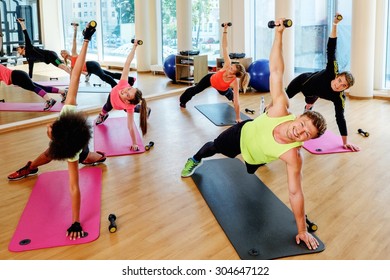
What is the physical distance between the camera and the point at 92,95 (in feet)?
18.9

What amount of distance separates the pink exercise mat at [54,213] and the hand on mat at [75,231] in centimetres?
3

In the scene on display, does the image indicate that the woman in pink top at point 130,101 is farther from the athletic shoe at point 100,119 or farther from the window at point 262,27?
the window at point 262,27

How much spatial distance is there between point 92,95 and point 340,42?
385 cm

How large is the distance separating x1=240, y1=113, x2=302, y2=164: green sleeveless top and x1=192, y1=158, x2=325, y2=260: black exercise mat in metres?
0.34

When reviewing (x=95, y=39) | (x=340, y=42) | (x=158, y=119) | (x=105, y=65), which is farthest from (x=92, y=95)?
(x=340, y=42)

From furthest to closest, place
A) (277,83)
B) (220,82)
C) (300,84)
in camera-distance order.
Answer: (220,82) → (300,84) → (277,83)

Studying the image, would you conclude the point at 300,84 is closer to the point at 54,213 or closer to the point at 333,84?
the point at 333,84

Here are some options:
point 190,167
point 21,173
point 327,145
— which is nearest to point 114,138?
point 21,173

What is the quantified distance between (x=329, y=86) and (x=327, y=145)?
556mm

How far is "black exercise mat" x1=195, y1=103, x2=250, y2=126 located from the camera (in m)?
4.81

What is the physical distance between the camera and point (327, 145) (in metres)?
3.93

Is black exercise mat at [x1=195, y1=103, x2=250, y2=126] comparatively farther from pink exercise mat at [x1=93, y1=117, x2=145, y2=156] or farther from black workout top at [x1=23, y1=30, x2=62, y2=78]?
black workout top at [x1=23, y1=30, x2=62, y2=78]

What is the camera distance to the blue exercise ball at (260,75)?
644 centimetres

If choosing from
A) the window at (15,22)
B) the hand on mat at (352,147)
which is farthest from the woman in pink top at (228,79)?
the window at (15,22)
